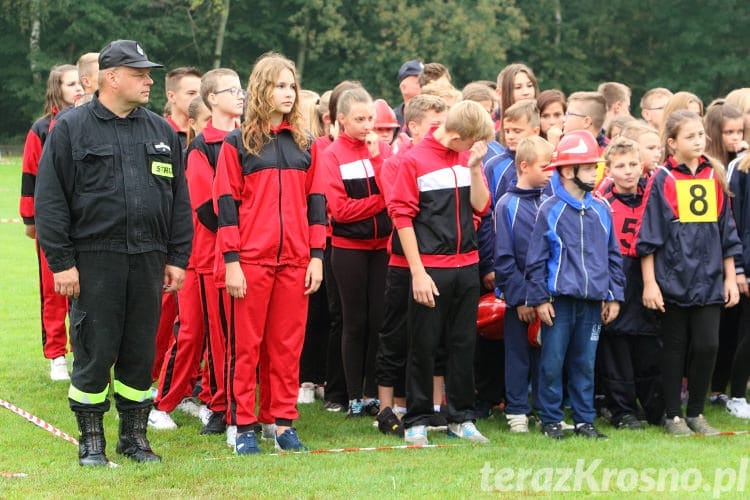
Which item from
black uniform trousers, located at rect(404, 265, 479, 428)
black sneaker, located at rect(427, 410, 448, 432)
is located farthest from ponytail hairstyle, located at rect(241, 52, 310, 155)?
black sneaker, located at rect(427, 410, 448, 432)

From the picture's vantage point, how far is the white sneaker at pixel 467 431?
7176mm

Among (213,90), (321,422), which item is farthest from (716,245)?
(213,90)

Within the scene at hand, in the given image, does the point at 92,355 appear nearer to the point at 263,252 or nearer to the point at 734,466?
the point at 263,252

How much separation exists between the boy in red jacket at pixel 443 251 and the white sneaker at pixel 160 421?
64.5 inches

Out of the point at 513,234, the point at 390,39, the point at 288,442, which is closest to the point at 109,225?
the point at 288,442

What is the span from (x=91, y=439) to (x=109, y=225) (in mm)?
1247

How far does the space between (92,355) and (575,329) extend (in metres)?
3.10

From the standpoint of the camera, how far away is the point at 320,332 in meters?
8.86

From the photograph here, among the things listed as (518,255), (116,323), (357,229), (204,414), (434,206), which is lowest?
(204,414)

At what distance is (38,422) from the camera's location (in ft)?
24.8

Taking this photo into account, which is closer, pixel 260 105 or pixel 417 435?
pixel 260 105

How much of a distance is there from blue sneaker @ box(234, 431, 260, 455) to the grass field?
0.08 m

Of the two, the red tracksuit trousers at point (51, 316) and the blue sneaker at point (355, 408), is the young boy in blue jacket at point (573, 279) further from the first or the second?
the red tracksuit trousers at point (51, 316)

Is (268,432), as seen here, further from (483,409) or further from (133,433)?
(483,409)
